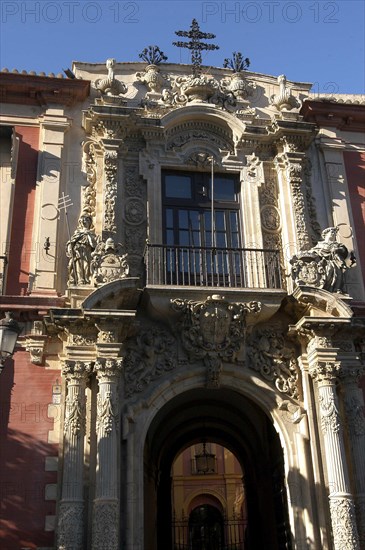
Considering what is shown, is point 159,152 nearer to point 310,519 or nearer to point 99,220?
point 99,220

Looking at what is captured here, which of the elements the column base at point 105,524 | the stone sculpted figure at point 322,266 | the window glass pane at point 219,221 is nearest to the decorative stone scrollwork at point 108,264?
the window glass pane at point 219,221

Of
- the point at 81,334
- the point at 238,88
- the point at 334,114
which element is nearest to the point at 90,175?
the point at 81,334

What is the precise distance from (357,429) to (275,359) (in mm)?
1712

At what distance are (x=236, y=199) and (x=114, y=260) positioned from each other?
10.4 feet

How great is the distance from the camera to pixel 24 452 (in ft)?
31.0

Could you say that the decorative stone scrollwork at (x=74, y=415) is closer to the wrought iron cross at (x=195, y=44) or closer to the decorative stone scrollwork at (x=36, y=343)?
the decorative stone scrollwork at (x=36, y=343)

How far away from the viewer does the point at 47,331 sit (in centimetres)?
1018

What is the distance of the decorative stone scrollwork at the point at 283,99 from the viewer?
1291cm

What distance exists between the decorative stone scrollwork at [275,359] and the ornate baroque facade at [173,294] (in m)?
0.04

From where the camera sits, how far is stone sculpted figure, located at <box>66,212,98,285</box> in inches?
407

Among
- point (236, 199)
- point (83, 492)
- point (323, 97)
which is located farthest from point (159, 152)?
point (83, 492)

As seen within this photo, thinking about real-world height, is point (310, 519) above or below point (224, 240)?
below

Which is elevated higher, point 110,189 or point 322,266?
point 110,189

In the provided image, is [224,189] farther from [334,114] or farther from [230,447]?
[230,447]
